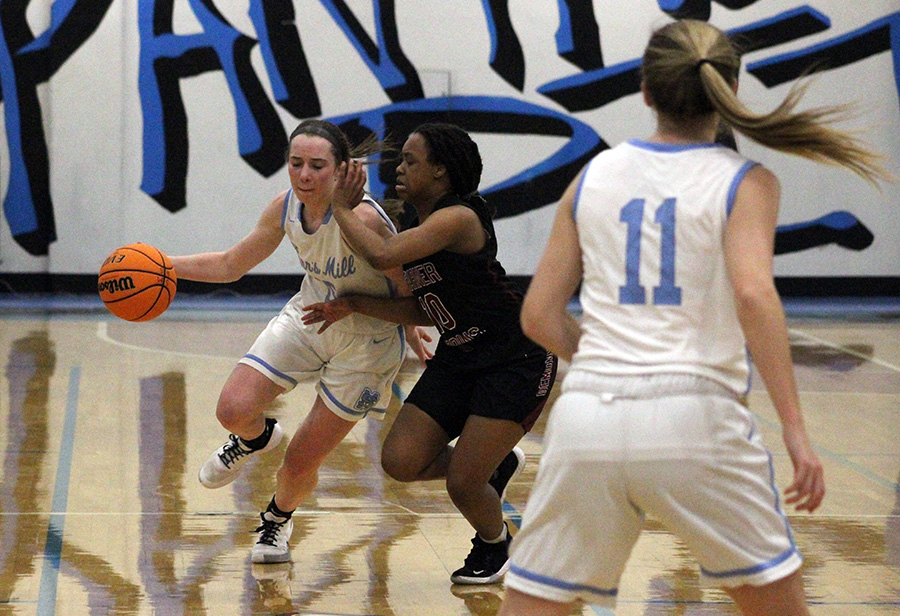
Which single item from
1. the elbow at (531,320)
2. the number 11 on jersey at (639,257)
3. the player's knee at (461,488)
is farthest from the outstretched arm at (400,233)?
the number 11 on jersey at (639,257)

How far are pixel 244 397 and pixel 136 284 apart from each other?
2.23ft

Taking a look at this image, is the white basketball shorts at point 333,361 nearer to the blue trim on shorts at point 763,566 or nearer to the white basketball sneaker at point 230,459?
the white basketball sneaker at point 230,459

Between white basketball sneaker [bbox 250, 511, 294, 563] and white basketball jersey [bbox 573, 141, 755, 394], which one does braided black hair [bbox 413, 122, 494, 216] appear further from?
white basketball jersey [bbox 573, 141, 755, 394]

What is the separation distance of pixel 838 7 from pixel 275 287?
681 centimetres

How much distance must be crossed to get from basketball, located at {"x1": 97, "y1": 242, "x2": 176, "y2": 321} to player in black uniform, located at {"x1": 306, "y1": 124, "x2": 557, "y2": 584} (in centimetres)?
77

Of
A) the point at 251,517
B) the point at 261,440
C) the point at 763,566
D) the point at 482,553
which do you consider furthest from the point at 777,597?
the point at 251,517

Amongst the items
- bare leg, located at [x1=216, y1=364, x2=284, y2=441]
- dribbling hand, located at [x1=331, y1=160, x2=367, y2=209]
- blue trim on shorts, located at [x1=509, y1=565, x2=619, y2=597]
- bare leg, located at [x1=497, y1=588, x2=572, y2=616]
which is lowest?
bare leg, located at [x1=216, y1=364, x2=284, y2=441]

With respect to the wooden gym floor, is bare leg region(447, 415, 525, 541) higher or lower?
higher

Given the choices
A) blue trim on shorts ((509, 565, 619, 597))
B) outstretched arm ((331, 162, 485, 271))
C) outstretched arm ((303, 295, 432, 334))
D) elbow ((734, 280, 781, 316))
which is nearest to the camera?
elbow ((734, 280, 781, 316))

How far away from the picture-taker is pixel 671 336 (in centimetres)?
225

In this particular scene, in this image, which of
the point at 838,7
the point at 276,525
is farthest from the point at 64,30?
the point at 276,525

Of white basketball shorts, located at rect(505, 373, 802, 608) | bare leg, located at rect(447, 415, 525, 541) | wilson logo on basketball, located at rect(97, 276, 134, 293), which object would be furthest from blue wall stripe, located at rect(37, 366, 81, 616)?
white basketball shorts, located at rect(505, 373, 802, 608)

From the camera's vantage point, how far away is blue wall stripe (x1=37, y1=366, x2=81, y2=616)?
3898mm

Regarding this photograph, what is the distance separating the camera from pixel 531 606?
7.47 ft
